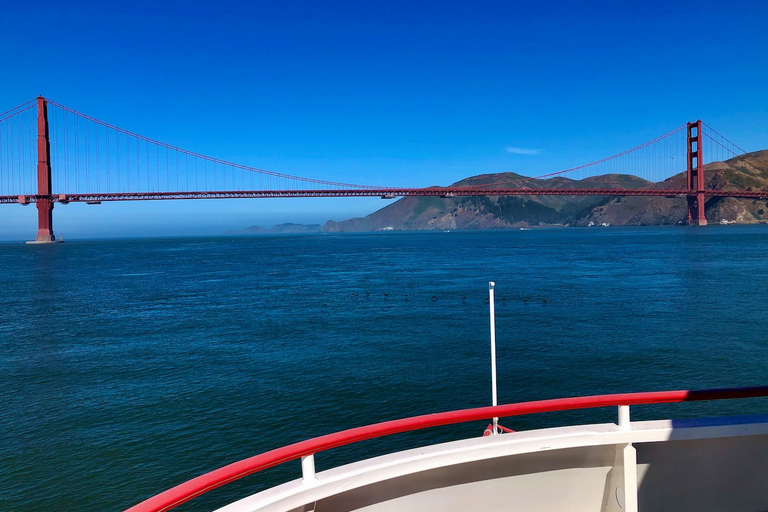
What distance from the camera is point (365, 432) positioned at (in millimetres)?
2465

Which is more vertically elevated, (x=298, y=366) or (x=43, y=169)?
(x=43, y=169)

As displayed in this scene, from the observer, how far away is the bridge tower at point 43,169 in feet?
277

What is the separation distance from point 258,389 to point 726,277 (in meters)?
30.7

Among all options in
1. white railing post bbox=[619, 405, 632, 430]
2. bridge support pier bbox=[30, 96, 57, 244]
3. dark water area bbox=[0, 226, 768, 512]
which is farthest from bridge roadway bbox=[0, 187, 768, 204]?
white railing post bbox=[619, 405, 632, 430]

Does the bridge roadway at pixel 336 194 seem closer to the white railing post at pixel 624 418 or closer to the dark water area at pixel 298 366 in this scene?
the dark water area at pixel 298 366

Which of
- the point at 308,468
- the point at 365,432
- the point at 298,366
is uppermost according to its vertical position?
the point at 365,432

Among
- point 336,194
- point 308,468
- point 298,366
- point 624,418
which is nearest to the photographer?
point 308,468

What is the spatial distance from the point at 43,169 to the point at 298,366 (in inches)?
3574

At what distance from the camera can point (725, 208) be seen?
5881 inches

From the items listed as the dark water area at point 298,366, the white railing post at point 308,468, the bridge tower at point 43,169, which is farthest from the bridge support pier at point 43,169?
the white railing post at point 308,468

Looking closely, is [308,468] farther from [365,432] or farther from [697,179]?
[697,179]

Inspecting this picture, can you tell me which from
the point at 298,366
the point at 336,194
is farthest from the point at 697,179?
the point at 298,366

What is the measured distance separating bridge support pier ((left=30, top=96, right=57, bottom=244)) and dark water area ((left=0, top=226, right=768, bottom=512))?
Answer: 65.3 meters

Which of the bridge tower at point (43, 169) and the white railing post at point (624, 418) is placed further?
the bridge tower at point (43, 169)
